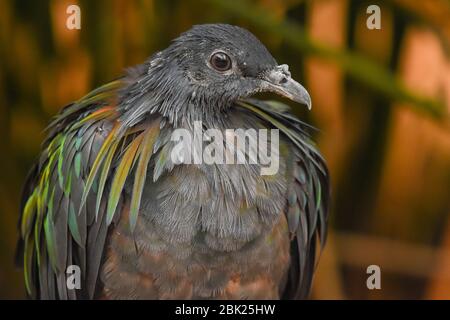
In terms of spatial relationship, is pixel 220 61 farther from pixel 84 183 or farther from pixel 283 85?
pixel 84 183

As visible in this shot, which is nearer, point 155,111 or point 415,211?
point 155,111

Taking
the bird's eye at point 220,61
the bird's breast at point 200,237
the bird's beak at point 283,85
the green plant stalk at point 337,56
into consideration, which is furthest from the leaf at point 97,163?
the green plant stalk at point 337,56

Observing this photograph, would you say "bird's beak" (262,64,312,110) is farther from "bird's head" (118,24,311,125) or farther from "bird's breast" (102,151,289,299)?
"bird's breast" (102,151,289,299)

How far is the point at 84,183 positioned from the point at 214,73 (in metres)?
0.70

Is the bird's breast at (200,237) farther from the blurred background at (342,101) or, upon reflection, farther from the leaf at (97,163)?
the blurred background at (342,101)

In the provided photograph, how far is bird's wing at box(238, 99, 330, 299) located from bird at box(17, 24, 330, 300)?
12 mm

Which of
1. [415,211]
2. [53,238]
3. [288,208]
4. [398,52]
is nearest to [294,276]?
[288,208]

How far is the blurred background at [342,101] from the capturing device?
187 inches

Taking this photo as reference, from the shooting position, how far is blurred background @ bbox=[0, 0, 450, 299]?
4750 mm

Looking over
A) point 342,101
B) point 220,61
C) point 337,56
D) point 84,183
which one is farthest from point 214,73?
point 342,101

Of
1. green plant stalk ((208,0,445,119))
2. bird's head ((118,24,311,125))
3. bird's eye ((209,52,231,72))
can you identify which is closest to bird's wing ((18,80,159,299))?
bird's head ((118,24,311,125))

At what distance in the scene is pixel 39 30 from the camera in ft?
16.4

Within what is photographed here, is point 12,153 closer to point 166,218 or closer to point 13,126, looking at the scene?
point 13,126

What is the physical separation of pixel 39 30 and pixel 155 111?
179 centimetres
